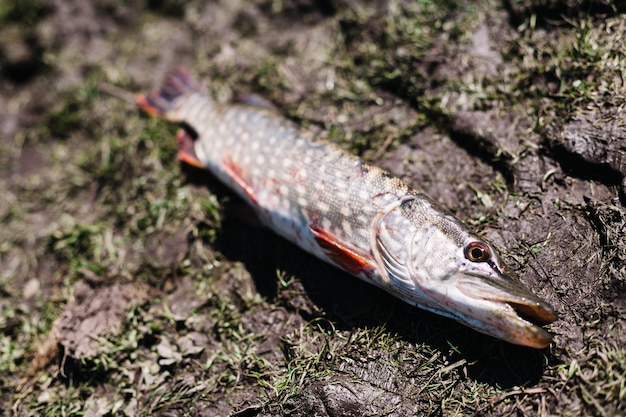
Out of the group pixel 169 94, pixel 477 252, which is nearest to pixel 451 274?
pixel 477 252

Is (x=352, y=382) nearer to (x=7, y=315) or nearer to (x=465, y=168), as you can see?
(x=465, y=168)

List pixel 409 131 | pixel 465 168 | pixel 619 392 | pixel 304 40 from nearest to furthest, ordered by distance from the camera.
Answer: pixel 619 392 < pixel 465 168 < pixel 409 131 < pixel 304 40

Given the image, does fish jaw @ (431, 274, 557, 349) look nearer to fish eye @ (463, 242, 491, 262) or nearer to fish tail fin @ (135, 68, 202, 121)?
fish eye @ (463, 242, 491, 262)

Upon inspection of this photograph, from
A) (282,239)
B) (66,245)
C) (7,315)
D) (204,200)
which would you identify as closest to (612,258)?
(282,239)

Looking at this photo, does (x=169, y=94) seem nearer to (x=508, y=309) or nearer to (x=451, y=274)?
(x=451, y=274)

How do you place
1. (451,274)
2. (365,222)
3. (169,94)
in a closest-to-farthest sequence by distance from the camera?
(451,274), (365,222), (169,94)

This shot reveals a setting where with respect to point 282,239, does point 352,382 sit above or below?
below

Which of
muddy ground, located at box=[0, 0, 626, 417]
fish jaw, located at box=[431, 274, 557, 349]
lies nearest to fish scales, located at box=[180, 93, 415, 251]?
muddy ground, located at box=[0, 0, 626, 417]
